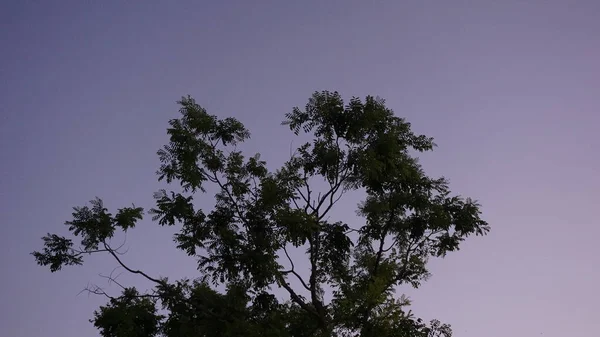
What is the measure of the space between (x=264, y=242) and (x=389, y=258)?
3540 mm

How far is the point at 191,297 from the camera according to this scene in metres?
15.7

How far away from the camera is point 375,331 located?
13789mm

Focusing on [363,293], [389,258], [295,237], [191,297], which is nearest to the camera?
[363,293]

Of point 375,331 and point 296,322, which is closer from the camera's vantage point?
point 375,331

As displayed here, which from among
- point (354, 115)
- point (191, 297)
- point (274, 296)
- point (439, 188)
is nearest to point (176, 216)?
point (191, 297)

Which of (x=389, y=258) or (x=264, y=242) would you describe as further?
(x=389, y=258)

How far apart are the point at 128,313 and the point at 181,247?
2000mm

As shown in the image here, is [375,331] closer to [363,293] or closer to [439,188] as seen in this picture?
[363,293]

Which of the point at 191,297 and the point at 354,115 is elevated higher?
the point at 354,115

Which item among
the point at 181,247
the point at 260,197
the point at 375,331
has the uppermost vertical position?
the point at 260,197

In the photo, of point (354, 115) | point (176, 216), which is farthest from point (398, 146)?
point (176, 216)

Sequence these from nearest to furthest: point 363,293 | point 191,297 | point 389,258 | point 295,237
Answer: point 363,293
point 295,237
point 191,297
point 389,258

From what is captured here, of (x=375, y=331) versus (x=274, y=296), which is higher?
(x=274, y=296)

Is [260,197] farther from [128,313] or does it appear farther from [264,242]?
[128,313]
